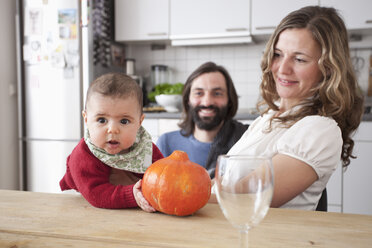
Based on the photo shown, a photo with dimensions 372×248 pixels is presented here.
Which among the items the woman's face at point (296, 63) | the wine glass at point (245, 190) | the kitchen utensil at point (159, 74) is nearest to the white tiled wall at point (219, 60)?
the kitchen utensil at point (159, 74)

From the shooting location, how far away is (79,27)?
3197 mm

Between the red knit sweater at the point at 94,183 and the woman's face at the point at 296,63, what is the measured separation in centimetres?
68

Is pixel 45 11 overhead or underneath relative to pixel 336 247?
overhead

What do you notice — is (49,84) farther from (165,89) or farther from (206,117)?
(206,117)

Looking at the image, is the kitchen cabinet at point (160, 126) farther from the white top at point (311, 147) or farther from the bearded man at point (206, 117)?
the white top at point (311, 147)

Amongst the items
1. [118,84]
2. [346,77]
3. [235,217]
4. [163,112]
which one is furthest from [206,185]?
[163,112]

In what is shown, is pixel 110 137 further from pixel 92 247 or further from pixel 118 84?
pixel 92 247

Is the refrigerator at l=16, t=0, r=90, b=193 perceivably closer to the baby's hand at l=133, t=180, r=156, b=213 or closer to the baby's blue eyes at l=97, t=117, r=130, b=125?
the baby's blue eyes at l=97, t=117, r=130, b=125

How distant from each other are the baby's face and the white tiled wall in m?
2.85

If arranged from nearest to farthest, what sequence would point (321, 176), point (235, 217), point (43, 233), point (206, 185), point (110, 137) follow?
point (235, 217) → point (43, 233) → point (206, 185) → point (110, 137) → point (321, 176)

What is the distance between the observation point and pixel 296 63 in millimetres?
1195

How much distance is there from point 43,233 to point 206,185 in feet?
1.11

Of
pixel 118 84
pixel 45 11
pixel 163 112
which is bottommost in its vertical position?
pixel 163 112

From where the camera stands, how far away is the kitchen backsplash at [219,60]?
3666 mm
